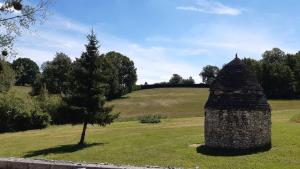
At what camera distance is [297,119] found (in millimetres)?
52656

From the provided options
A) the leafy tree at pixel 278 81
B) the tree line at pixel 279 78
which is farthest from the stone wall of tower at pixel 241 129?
the leafy tree at pixel 278 81

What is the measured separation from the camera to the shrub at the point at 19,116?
62000 mm

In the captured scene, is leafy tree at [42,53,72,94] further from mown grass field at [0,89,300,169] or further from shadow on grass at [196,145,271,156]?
shadow on grass at [196,145,271,156]

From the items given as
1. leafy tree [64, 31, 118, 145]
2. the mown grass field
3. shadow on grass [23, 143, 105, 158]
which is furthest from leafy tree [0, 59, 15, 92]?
leafy tree [64, 31, 118, 145]

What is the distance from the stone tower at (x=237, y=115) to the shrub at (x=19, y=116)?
33.4m

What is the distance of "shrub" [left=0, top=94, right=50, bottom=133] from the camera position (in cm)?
6200

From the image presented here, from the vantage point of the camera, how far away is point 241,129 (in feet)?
113

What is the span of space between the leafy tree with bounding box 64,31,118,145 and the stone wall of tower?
10704 millimetres

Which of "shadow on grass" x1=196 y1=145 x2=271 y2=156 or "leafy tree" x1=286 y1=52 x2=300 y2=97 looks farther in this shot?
"leafy tree" x1=286 y1=52 x2=300 y2=97

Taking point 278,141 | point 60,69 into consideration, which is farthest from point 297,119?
point 60,69

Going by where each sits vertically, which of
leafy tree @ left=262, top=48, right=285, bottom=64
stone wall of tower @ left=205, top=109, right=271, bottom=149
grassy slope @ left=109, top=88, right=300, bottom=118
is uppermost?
leafy tree @ left=262, top=48, right=285, bottom=64

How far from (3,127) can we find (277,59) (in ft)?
273

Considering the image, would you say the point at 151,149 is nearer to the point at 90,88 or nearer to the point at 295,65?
the point at 90,88

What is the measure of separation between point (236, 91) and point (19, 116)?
3593 centimetres
